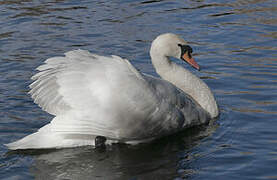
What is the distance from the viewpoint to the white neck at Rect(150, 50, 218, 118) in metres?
8.58

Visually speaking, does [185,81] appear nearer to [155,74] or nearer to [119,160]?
[155,74]

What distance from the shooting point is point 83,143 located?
771 cm

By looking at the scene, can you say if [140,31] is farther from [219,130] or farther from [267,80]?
[219,130]

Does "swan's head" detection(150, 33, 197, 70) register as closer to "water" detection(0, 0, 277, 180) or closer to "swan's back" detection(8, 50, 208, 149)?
"swan's back" detection(8, 50, 208, 149)

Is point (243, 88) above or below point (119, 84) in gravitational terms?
below

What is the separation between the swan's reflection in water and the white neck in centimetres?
57

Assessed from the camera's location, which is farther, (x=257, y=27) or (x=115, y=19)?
(x=115, y=19)

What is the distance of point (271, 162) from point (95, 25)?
660cm

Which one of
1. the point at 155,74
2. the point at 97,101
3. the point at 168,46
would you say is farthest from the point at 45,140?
the point at 155,74

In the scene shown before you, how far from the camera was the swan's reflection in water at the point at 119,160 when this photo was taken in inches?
274

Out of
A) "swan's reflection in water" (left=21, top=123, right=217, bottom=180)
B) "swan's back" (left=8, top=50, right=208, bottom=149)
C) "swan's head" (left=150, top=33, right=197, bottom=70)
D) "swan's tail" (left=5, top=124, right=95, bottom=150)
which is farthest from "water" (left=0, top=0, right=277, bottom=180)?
"swan's head" (left=150, top=33, right=197, bottom=70)

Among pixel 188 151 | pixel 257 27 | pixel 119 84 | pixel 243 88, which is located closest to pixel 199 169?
pixel 188 151

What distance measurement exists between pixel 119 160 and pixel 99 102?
72 cm

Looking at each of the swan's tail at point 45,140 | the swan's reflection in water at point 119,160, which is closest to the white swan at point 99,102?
the swan's tail at point 45,140
